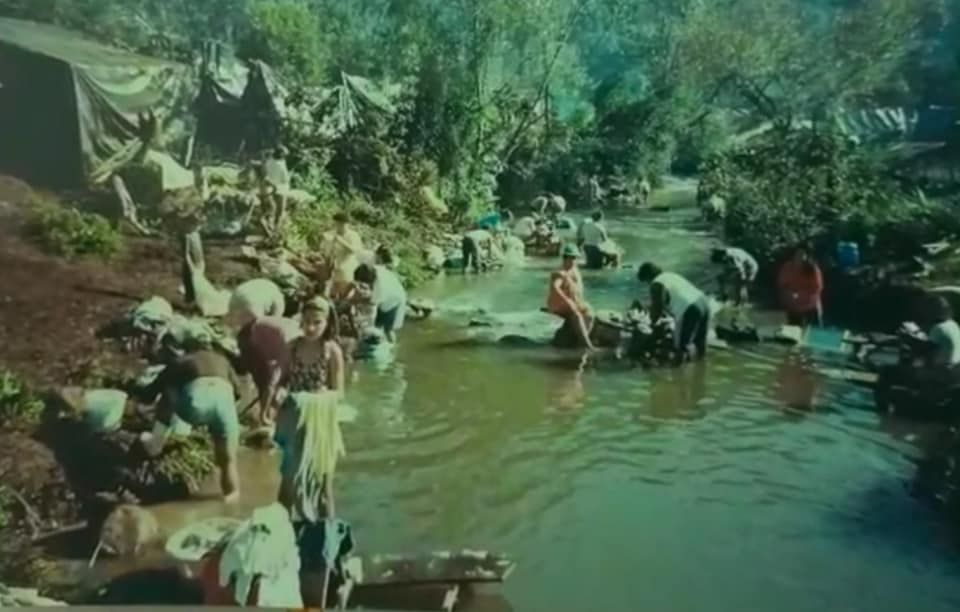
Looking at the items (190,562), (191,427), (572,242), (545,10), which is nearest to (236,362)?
(191,427)

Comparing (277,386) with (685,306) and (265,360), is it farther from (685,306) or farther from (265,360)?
(685,306)

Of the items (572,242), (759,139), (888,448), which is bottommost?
(888,448)

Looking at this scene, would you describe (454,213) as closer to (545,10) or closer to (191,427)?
(545,10)

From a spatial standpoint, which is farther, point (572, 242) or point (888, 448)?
point (572, 242)

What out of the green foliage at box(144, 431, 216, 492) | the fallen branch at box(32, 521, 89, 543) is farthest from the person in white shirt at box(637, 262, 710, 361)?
the fallen branch at box(32, 521, 89, 543)

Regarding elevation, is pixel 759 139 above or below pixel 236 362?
above

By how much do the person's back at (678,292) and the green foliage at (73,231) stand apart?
3.14ft

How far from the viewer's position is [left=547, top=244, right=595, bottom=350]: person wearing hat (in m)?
2.38

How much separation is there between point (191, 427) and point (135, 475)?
12cm

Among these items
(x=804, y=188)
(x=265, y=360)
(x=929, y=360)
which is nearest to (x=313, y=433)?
(x=265, y=360)

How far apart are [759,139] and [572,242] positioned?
36 cm

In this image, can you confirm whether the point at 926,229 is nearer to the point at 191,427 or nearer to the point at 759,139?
the point at 759,139

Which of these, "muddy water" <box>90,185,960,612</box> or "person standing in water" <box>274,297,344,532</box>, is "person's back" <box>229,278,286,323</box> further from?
"muddy water" <box>90,185,960,612</box>

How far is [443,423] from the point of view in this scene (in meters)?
2.40
